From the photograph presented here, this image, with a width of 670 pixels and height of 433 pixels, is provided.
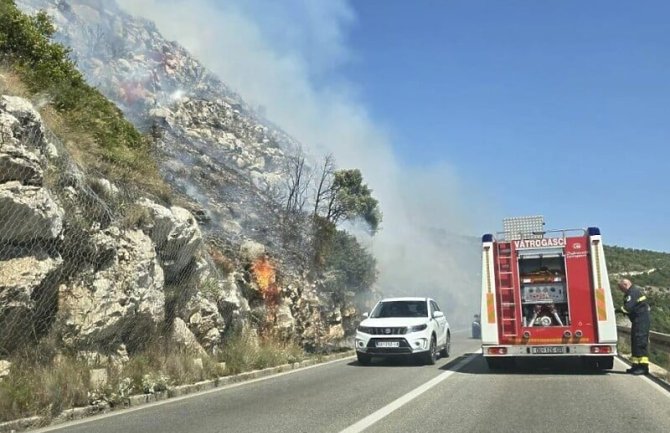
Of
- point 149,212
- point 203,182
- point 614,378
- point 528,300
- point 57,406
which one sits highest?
point 203,182

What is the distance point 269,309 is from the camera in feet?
65.9

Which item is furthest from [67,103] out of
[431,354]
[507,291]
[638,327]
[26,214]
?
[638,327]

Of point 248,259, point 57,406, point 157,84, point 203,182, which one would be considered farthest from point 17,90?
point 157,84

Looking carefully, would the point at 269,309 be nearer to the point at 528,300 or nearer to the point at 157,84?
the point at 528,300

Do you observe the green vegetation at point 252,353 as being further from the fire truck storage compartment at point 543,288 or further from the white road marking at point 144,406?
the fire truck storage compartment at point 543,288

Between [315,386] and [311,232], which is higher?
[311,232]

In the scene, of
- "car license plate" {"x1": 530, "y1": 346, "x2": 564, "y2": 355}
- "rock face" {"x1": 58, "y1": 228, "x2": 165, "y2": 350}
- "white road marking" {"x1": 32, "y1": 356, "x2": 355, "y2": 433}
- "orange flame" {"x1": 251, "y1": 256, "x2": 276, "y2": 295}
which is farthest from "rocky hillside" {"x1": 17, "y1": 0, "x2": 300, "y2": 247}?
"car license plate" {"x1": 530, "y1": 346, "x2": 564, "y2": 355}

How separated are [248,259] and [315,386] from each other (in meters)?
9.82

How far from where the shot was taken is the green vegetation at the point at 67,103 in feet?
42.5

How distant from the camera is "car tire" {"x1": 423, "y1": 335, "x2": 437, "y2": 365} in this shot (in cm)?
1512

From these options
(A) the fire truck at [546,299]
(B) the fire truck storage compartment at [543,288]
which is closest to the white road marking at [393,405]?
(A) the fire truck at [546,299]

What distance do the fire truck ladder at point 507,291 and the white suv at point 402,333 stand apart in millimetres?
2849

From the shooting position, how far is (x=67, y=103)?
47.6 ft

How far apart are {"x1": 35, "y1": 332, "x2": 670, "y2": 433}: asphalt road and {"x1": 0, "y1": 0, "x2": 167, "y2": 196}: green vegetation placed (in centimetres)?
575
